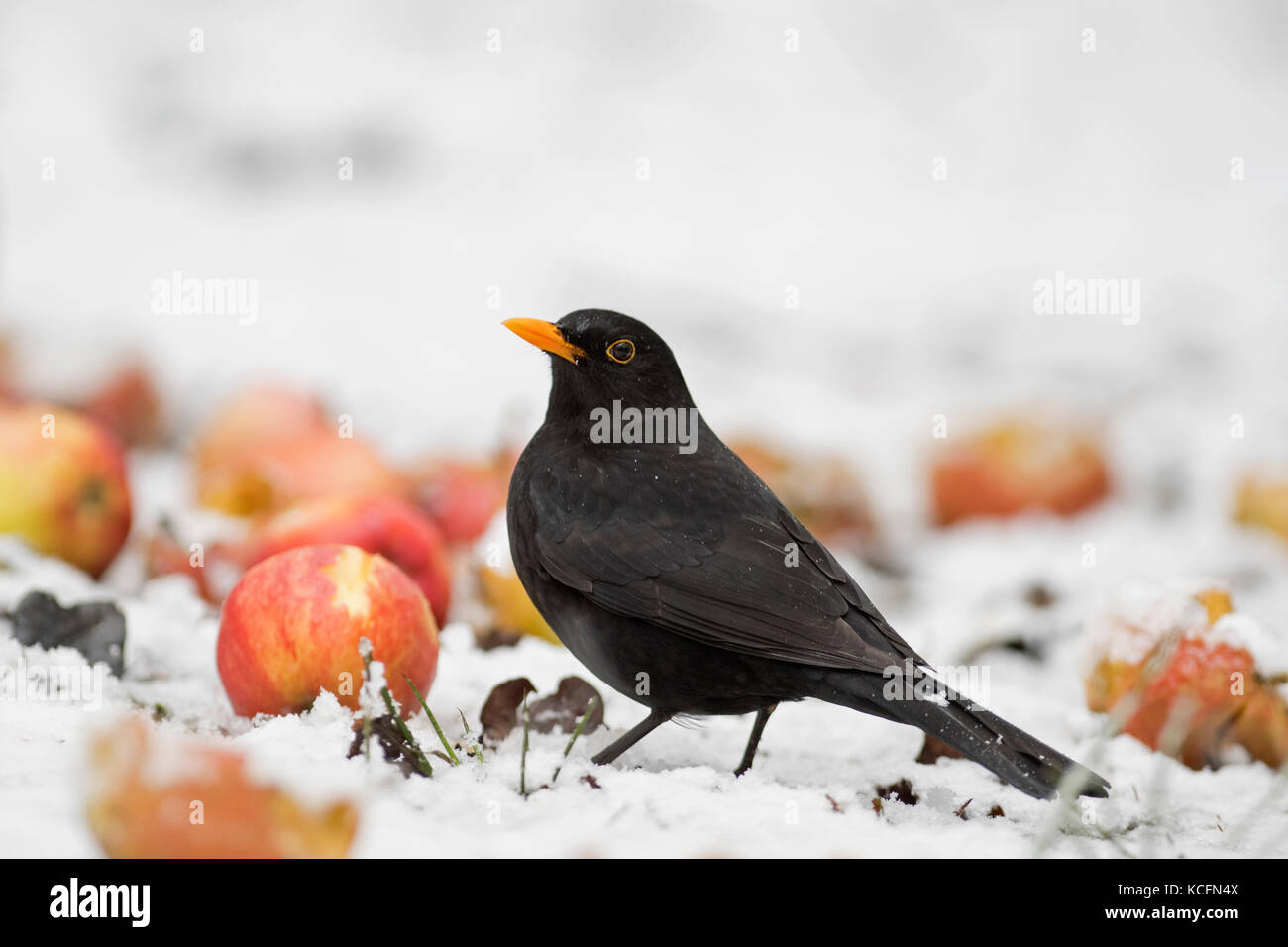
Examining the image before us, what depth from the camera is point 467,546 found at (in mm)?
3176

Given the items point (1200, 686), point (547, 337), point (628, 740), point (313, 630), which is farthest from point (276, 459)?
point (1200, 686)

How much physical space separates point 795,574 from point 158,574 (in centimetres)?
167

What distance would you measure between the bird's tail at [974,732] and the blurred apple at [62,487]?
6.05 feet

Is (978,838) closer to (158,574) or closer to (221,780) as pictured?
(221,780)

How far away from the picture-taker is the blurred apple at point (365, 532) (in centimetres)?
246

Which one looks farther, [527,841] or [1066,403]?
[1066,403]

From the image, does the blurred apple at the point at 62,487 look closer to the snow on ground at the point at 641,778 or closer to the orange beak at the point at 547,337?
the snow on ground at the point at 641,778

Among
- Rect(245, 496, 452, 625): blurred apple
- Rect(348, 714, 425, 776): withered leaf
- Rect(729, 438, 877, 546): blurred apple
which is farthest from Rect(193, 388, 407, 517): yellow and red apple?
Rect(348, 714, 425, 776): withered leaf

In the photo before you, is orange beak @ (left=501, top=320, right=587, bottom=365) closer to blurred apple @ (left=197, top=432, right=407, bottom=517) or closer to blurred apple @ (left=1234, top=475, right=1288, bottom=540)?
blurred apple @ (left=197, top=432, right=407, bottom=517)

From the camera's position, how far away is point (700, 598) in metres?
2.04

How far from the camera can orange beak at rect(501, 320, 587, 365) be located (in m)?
2.43

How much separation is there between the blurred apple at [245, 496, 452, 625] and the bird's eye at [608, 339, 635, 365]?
57 centimetres

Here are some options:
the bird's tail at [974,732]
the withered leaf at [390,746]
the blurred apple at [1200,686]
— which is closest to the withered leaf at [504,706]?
the withered leaf at [390,746]
